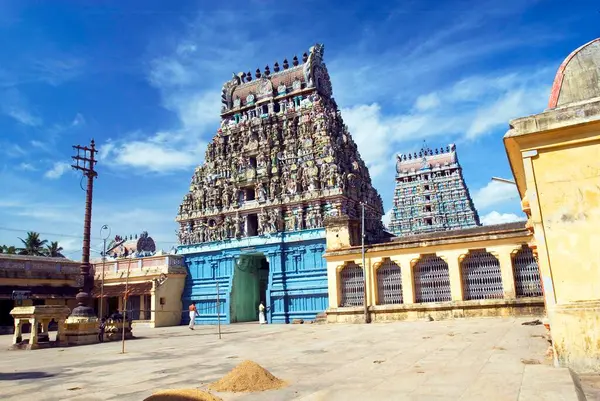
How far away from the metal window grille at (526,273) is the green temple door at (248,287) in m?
17.7

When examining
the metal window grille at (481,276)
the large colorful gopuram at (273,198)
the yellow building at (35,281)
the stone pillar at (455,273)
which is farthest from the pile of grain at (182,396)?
the yellow building at (35,281)

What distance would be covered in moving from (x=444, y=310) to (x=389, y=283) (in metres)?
2.72

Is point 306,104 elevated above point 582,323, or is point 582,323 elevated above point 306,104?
point 306,104

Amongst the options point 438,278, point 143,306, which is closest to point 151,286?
point 143,306

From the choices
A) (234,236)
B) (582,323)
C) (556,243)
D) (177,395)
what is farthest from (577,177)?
(234,236)

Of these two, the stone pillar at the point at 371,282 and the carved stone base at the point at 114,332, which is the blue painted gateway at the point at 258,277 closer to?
the stone pillar at the point at 371,282

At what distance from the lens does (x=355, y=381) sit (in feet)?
22.1

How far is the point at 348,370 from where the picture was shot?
780cm

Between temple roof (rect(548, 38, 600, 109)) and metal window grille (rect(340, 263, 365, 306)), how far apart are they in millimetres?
14636

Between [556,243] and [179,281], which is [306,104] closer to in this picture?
[179,281]

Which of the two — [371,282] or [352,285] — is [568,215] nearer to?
[371,282]

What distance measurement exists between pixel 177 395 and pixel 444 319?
15037 mm

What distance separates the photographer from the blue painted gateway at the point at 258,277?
26891 millimetres

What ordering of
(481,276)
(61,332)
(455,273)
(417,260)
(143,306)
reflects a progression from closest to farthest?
(61,332) → (481,276) → (455,273) → (417,260) → (143,306)
